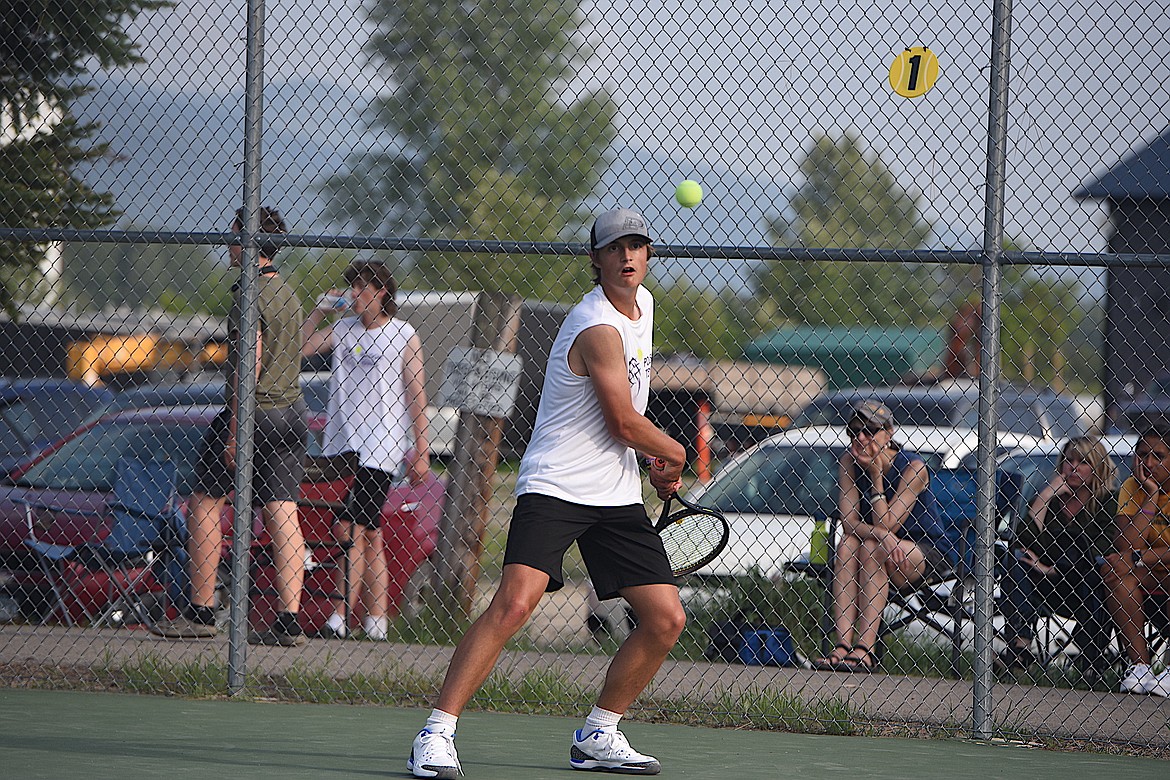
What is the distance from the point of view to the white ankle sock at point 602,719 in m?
4.59

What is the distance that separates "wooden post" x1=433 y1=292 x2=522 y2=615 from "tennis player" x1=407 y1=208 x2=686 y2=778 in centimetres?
299

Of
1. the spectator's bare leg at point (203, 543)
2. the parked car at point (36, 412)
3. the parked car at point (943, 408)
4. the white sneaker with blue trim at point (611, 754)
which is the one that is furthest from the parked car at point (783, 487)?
the parked car at point (36, 412)

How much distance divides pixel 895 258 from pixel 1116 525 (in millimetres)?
1977

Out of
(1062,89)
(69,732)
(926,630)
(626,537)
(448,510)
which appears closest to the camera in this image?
(626,537)

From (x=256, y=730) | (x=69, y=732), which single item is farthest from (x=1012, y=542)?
(x=69, y=732)

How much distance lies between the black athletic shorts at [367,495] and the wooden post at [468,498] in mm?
599

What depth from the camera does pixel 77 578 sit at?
721 cm

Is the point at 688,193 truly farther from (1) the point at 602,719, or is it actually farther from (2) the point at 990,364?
(1) the point at 602,719

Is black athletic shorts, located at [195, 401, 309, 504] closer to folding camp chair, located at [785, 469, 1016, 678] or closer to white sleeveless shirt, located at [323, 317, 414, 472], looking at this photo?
white sleeveless shirt, located at [323, 317, 414, 472]

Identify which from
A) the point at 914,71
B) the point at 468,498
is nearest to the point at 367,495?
the point at 468,498

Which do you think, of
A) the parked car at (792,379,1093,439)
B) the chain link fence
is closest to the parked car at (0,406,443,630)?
the chain link fence

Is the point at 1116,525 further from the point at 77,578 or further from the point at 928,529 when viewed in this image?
the point at 77,578

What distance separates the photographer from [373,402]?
7.11m

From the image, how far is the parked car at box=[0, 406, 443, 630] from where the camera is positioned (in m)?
7.29
